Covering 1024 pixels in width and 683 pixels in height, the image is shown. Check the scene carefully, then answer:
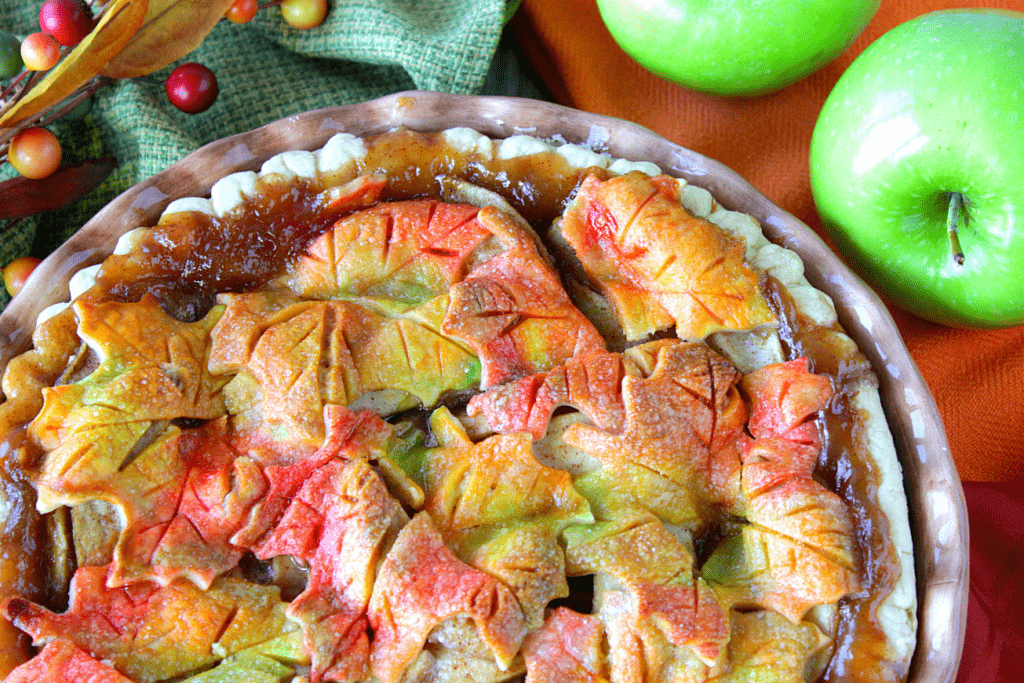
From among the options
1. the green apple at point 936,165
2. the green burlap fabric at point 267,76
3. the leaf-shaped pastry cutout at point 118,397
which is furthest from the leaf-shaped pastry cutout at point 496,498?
the green burlap fabric at point 267,76

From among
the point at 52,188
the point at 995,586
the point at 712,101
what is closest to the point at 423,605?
the point at 52,188

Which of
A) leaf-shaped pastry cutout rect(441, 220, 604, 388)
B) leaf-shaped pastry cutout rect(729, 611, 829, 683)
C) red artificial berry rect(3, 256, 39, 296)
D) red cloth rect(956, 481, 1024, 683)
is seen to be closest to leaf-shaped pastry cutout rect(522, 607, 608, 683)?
leaf-shaped pastry cutout rect(729, 611, 829, 683)

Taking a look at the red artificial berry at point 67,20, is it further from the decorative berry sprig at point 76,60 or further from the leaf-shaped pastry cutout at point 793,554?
the leaf-shaped pastry cutout at point 793,554

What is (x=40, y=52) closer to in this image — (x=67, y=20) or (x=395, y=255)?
(x=67, y=20)

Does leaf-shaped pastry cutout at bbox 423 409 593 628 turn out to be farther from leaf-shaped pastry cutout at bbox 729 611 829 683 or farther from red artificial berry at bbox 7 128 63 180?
red artificial berry at bbox 7 128 63 180

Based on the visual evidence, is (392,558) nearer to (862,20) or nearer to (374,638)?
(374,638)

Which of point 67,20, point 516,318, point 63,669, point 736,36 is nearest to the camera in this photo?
point 63,669
